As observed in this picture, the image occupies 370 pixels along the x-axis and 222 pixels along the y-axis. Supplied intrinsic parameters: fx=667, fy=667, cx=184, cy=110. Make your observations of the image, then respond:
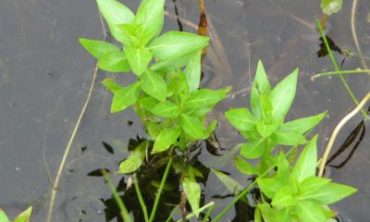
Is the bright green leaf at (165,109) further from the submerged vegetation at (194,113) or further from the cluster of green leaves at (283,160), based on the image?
the cluster of green leaves at (283,160)

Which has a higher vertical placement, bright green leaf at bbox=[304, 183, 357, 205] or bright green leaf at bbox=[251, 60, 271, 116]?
bright green leaf at bbox=[251, 60, 271, 116]

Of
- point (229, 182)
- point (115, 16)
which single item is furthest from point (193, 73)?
point (229, 182)

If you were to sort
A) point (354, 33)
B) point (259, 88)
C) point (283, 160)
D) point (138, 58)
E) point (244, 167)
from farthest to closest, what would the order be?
point (354, 33), point (244, 167), point (259, 88), point (283, 160), point (138, 58)

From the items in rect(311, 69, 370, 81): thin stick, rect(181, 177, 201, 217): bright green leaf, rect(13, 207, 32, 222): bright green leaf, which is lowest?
rect(13, 207, 32, 222): bright green leaf

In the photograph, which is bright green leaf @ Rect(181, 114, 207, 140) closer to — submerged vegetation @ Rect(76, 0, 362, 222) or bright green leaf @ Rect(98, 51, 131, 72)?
submerged vegetation @ Rect(76, 0, 362, 222)

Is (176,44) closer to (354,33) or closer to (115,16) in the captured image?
(115,16)

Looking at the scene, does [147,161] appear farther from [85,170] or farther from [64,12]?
[64,12]

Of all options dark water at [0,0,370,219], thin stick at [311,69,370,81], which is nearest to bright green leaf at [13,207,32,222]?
dark water at [0,0,370,219]
